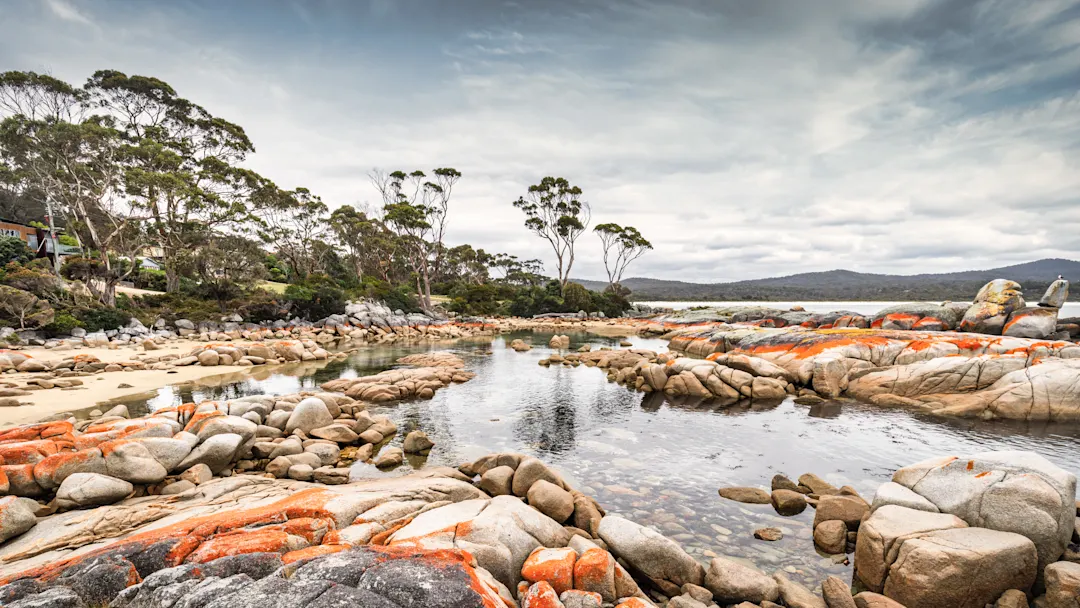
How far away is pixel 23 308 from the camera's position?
24672 mm

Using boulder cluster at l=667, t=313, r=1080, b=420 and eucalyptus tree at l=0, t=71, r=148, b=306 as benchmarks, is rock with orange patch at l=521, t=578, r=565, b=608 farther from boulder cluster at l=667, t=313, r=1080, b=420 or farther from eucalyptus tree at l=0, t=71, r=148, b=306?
eucalyptus tree at l=0, t=71, r=148, b=306

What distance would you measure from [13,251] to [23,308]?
21.7m

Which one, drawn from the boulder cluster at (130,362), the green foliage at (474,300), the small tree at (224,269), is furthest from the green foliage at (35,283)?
the green foliage at (474,300)

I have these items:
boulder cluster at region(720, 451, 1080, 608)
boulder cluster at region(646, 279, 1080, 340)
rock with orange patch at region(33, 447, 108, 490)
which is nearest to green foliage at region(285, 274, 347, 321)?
rock with orange patch at region(33, 447, 108, 490)

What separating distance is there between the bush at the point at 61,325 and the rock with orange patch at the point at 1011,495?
3925 centimetres

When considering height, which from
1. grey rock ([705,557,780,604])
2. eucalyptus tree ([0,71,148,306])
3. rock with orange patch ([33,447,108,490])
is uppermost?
eucalyptus tree ([0,71,148,306])

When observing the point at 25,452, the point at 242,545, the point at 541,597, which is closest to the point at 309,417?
the point at 25,452

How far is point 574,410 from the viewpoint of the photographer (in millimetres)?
15266

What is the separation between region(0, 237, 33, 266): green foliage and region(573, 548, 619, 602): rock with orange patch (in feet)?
177

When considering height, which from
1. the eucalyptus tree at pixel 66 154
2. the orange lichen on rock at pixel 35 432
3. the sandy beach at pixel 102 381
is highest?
the eucalyptus tree at pixel 66 154

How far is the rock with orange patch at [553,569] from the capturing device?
15.9ft

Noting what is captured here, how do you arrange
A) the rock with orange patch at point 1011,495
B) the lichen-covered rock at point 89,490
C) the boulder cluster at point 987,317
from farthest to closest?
1. the boulder cluster at point 987,317
2. the lichen-covered rock at point 89,490
3. the rock with orange patch at point 1011,495

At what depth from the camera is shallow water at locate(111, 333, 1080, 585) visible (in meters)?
7.55

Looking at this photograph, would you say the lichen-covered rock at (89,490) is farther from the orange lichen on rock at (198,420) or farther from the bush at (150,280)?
the bush at (150,280)
